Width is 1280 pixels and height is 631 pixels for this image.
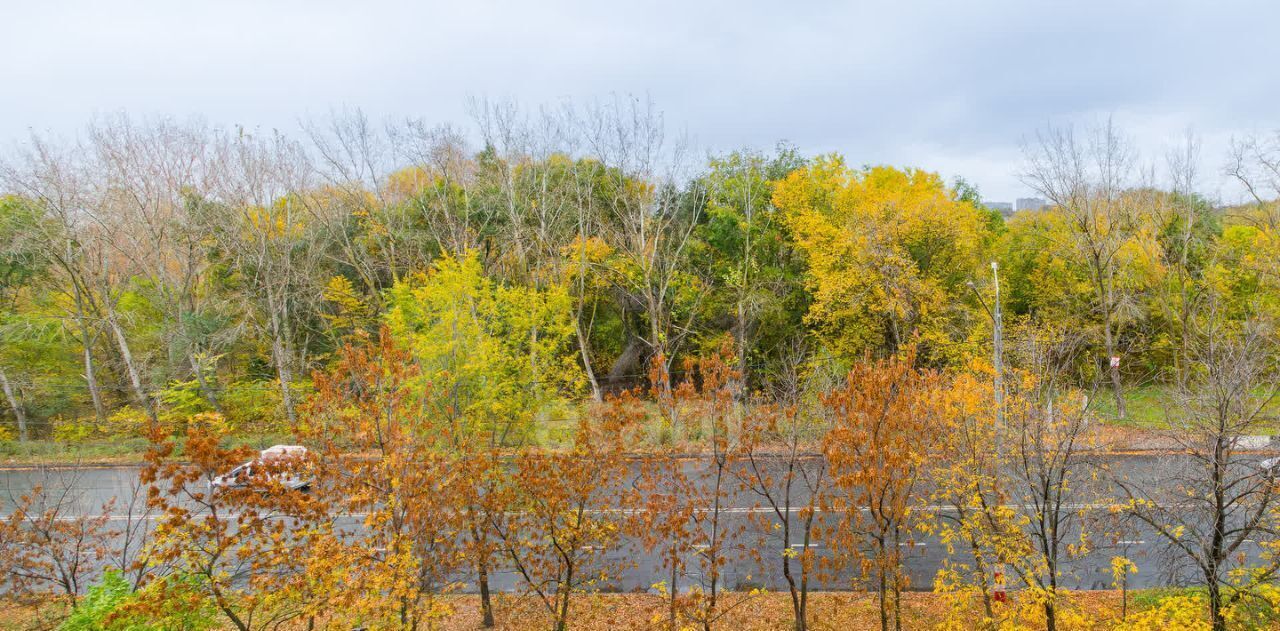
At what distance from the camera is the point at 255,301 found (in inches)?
1204

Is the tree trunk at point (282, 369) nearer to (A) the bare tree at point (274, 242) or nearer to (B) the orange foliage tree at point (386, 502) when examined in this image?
(A) the bare tree at point (274, 242)

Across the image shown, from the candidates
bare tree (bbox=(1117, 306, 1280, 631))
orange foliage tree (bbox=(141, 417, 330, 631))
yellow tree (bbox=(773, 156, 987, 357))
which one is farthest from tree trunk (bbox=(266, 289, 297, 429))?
bare tree (bbox=(1117, 306, 1280, 631))

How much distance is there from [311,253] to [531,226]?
1017cm

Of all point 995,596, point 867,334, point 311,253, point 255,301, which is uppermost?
point 311,253

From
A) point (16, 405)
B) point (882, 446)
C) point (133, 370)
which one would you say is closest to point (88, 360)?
point (133, 370)

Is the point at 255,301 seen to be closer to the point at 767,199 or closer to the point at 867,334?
the point at 767,199

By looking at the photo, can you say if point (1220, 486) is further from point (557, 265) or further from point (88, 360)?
point (88, 360)

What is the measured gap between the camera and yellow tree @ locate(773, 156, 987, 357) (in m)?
24.8

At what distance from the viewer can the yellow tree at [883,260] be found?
24812mm

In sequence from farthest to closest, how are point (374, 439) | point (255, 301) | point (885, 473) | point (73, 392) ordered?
1. point (255, 301)
2. point (73, 392)
3. point (885, 473)
4. point (374, 439)

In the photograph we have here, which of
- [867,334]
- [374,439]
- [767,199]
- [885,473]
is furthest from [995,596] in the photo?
[767,199]

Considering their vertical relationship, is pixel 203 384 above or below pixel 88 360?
below

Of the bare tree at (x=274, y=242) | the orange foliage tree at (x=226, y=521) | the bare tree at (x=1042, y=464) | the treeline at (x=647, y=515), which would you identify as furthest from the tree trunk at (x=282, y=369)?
the bare tree at (x=1042, y=464)

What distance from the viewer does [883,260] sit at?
25.1m
